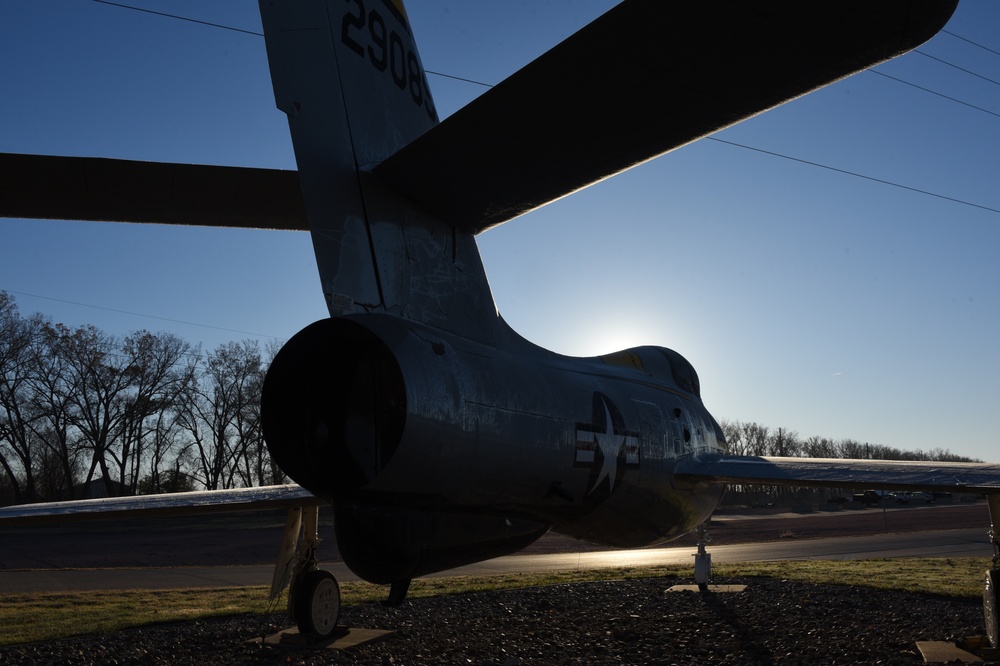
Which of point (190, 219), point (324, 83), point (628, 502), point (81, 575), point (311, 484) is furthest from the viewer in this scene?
point (81, 575)

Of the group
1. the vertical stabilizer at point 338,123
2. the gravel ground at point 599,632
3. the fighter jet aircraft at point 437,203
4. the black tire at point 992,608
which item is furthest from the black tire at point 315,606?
the black tire at point 992,608

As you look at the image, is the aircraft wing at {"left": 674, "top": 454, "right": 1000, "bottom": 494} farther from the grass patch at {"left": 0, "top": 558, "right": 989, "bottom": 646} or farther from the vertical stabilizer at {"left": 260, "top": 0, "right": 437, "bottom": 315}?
the grass patch at {"left": 0, "top": 558, "right": 989, "bottom": 646}

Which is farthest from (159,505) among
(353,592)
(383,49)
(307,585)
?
(353,592)

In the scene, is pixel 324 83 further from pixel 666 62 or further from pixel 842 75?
pixel 842 75

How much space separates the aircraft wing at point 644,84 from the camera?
9.96 feet

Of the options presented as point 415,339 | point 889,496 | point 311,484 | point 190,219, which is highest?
point 190,219

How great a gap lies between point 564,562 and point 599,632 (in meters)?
11.6

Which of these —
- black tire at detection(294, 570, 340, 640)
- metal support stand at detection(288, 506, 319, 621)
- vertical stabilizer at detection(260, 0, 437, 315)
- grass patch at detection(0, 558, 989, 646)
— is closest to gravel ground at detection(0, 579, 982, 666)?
black tire at detection(294, 570, 340, 640)

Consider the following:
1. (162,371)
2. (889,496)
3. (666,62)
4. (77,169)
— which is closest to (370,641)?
(77,169)

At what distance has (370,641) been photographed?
26.0ft

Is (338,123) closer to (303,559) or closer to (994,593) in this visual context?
(303,559)

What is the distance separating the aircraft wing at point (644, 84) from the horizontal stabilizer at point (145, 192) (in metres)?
1.25

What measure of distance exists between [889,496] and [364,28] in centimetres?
8006

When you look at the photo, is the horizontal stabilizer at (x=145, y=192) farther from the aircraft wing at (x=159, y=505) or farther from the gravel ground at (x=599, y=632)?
the gravel ground at (x=599, y=632)
